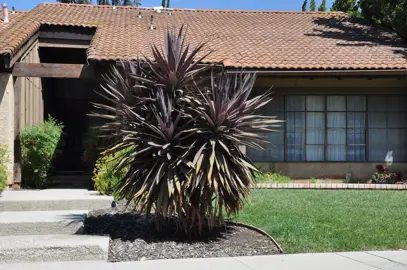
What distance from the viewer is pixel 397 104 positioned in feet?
50.0

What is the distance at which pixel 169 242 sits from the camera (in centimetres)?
723

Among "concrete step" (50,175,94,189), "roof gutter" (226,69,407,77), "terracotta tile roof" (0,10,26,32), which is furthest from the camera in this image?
"terracotta tile roof" (0,10,26,32)

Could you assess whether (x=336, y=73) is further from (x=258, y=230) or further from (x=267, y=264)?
(x=267, y=264)

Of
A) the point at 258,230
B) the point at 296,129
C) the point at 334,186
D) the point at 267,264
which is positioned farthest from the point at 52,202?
the point at 296,129

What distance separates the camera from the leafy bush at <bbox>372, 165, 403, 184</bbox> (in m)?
14.6

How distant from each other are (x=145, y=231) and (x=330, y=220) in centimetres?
301

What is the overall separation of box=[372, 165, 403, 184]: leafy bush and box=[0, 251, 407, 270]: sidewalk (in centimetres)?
835

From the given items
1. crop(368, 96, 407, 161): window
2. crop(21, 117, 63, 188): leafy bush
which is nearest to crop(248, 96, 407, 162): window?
Result: crop(368, 96, 407, 161): window

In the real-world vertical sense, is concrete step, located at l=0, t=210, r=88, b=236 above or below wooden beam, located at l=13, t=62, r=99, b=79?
below

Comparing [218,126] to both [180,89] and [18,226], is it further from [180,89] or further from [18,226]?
[18,226]

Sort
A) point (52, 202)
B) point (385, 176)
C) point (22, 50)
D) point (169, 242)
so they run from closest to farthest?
point (169, 242)
point (52, 202)
point (22, 50)
point (385, 176)

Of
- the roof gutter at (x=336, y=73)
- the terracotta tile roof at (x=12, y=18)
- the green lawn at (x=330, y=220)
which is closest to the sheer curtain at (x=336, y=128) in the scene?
the roof gutter at (x=336, y=73)

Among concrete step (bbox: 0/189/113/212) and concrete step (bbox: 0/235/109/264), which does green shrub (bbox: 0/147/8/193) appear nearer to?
concrete step (bbox: 0/189/113/212)

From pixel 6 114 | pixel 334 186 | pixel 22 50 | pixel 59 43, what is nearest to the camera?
pixel 6 114
